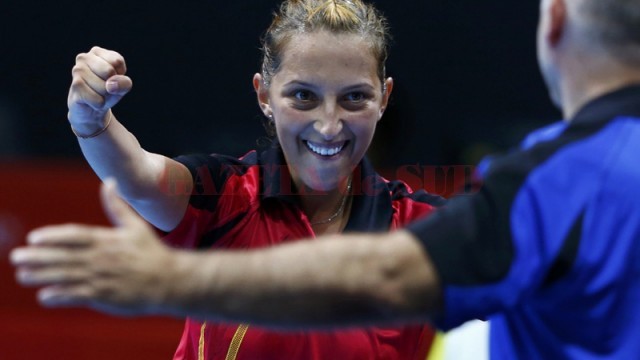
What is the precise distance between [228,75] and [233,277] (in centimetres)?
394

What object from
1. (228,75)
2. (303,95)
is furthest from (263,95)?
(228,75)

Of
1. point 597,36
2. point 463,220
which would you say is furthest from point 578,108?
point 463,220

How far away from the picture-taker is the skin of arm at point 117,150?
6.73 feet

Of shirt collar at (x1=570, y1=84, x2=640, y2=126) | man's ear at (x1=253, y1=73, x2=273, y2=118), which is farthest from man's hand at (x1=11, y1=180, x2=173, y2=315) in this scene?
man's ear at (x1=253, y1=73, x2=273, y2=118)

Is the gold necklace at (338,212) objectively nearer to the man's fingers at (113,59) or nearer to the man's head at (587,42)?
the man's fingers at (113,59)

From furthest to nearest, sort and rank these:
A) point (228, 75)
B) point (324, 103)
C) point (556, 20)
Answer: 1. point (228, 75)
2. point (324, 103)
3. point (556, 20)

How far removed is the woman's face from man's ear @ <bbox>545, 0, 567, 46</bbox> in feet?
3.04

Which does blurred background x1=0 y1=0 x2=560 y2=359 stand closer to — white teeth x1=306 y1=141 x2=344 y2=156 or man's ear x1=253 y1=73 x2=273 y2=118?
man's ear x1=253 y1=73 x2=273 y2=118

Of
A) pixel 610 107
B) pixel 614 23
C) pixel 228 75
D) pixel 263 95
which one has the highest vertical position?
pixel 228 75

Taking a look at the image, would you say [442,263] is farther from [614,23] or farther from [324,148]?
[324,148]

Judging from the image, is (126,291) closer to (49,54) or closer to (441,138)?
(441,138)

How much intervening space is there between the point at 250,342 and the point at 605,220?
1.05 metres

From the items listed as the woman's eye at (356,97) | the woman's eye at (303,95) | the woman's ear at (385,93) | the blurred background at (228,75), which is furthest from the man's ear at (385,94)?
the blurred background at (228,75)

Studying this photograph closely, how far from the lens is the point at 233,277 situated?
1270 mm
